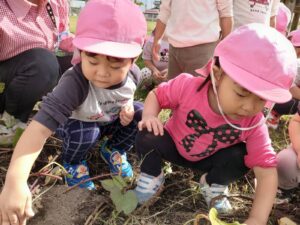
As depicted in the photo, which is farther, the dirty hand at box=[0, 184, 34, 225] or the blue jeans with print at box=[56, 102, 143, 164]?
the blue jeans with print at box=[56, 102, 143, 164]

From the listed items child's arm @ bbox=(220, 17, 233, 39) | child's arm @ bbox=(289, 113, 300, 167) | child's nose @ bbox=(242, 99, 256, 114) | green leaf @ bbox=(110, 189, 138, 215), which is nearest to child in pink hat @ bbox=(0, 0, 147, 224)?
green leaf @ bbox=(110, 189, 138, 215)

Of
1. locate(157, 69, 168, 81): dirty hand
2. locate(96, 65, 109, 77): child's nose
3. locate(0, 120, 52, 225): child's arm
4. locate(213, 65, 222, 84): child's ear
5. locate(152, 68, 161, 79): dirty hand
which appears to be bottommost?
locate(157, 69, 168, 81): dirty hand

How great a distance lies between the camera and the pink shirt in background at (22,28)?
1.73 meters

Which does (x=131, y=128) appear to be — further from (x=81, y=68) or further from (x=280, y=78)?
(x=280, y=78)

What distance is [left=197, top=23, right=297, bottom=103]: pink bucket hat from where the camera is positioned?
1120mm

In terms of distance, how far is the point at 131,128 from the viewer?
5.70 feet

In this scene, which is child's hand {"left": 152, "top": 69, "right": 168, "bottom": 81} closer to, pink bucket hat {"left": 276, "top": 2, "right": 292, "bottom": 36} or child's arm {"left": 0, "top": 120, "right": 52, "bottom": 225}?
pink bucket hat {"left": 276, "top": 2, "right": 292, "bottom": 36}

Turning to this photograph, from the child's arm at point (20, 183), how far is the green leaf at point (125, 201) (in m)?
0.30

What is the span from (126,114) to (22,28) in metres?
0.66

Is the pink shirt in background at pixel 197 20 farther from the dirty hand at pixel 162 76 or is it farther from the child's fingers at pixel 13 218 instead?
the child's fingers at pixel 13 218

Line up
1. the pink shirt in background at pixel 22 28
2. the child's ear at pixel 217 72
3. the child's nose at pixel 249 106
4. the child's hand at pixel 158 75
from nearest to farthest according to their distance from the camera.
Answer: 1. the child's nose at pixel 249 106
2. the child's ear at pixel 217 72
3. the pink shirt in background at pixel 22 28
4. the child's hand at pixel 158 75

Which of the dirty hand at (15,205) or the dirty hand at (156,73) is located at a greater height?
the dirty hand at (15,205)

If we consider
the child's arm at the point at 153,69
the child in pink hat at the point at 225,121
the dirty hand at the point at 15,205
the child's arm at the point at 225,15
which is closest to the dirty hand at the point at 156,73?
the child's arm at the point at 153,69

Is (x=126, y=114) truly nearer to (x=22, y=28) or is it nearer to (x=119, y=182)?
(x=119, y=182)
